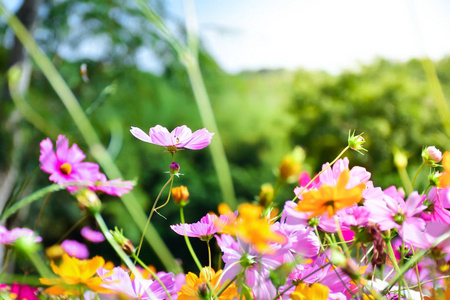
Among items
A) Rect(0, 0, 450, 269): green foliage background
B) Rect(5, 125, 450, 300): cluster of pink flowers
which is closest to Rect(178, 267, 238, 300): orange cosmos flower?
Rect(5, 125, 450, 300): cluster of pink flowers

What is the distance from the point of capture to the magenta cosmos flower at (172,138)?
252 millimetres

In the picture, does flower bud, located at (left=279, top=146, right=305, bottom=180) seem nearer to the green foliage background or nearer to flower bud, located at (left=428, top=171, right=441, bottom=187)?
flower bud, located at (left=428, top=171, right=441, bottom=187)

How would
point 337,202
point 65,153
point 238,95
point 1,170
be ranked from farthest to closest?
point 238,95 → point 1,170 → point 65,153 → point 337,202

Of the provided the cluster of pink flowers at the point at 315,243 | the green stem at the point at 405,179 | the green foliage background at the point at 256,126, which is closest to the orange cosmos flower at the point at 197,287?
the cluster of pink flowers at the point at 315,243

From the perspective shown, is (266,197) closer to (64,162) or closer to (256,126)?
(64,162)

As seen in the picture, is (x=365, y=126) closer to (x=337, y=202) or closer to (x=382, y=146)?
(x=382, y=146)

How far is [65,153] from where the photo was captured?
34 cm

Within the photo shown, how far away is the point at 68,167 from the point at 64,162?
1 cm

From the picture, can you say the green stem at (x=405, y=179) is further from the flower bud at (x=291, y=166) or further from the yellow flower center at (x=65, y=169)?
the yellow flower center at (x=65, y=169)

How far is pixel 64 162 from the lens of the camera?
0.34 metres

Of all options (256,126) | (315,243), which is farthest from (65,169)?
(256,126)

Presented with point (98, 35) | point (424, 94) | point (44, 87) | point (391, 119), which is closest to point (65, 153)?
point (98, 35)

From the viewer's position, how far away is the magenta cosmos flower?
0.25m

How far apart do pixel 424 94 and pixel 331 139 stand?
136 centimetres
